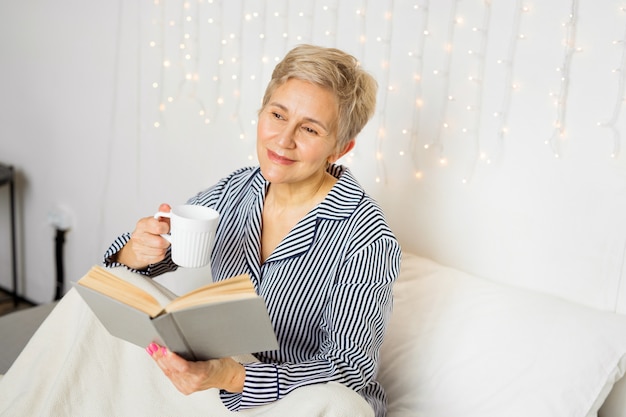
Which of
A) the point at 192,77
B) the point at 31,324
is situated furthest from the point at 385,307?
the point at 192,77

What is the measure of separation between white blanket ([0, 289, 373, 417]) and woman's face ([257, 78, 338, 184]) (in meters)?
0.44

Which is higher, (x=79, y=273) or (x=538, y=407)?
(x=538, y=407)

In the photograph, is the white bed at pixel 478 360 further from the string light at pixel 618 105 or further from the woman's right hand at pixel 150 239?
the string light at pixel 618 105

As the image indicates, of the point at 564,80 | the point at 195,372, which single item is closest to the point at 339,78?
the point at 564,80

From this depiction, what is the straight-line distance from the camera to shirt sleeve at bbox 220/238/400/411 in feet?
4.07

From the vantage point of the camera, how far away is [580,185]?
1.53 metres

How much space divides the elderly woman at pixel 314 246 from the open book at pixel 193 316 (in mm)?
160

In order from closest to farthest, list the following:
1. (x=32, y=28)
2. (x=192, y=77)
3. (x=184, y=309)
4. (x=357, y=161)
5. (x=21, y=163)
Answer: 1. (x=184, y=309)
2. (x=357, y=161)
3. (x=192, y=77)
4. (x=32, y=28)
5. (x=21, y=163)

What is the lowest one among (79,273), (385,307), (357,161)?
(79,273)

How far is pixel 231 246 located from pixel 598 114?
32.9 inches

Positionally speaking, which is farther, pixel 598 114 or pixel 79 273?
pixel 79 273

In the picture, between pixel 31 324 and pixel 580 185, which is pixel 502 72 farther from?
pixel 31 324

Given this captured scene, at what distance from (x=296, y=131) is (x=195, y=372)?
0.51 m

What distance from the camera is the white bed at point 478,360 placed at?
1.38 meters
